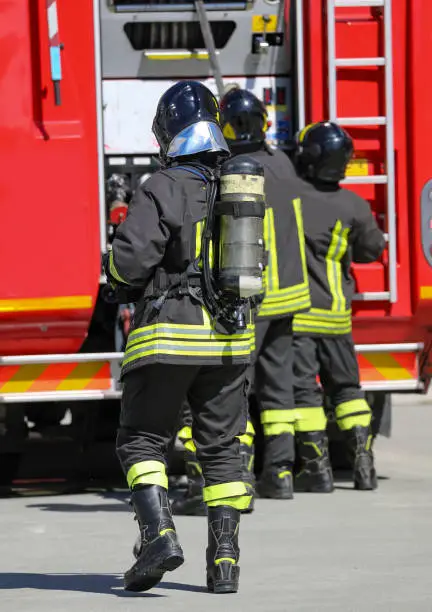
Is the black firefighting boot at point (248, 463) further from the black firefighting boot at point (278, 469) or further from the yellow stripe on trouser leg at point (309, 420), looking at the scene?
the yellow stripe on trouser leg at point (309, 420)

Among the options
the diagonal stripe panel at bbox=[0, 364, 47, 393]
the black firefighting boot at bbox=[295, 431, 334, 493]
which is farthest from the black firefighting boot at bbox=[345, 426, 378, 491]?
the diagonal stripe panel at bbox=[0, 364, 47, 393]

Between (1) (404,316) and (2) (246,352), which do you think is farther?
(1) (404,316)

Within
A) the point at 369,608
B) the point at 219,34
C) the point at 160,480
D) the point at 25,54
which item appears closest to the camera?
the point at 369,608

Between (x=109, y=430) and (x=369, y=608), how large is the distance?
412 centimetres

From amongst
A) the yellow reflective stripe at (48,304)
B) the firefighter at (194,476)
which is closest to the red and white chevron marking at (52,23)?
the yellow reflective stripe at (48,304)

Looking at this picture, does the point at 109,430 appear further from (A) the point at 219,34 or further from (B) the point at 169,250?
(B) the point at 169,250

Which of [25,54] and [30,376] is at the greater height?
[25,54]

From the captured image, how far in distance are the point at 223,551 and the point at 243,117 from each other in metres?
3.10

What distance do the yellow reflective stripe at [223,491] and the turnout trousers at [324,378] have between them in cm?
283

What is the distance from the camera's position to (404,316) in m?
8.11

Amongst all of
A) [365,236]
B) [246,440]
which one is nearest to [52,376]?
[246,440]

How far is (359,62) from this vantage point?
26.3 feet

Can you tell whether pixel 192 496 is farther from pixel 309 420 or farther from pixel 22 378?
pixel 22 378

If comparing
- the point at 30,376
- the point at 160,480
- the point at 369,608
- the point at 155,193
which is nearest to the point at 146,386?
the point at 160,480
